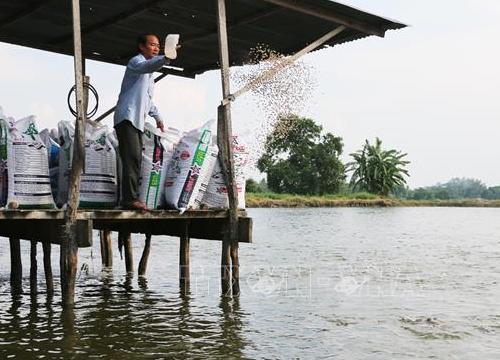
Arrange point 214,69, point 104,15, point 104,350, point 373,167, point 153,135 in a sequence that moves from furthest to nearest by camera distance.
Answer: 1. point 373,167
2. point 214,69
3. point 104,15
4. point 153,135
5. point 104,350

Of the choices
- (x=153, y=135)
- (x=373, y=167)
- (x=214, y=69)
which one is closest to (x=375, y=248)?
(x=214, y=69)

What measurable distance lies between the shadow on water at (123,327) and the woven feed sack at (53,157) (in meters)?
1.39

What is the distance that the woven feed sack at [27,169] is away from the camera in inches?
266

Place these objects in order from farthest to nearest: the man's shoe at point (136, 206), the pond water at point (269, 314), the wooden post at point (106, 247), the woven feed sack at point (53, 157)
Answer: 1. the wooden post at point (106, 247)
2. the woven feed sack at point (53, 157)
3. the man's shoe at point (136, 206)
4. the pond water at point (269, 314)

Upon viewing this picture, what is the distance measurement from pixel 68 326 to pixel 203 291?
297 centimetres

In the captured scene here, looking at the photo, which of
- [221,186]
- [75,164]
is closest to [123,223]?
[221,186]

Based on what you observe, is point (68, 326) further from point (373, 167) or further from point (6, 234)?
point (373, 167)

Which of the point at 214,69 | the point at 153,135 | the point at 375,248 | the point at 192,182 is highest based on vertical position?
the point at 214,69

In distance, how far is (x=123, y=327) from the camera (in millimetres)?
7289

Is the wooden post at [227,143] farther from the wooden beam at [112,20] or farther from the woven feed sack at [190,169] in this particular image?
the wooden beam at [112,20]

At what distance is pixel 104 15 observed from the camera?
8.68 metres

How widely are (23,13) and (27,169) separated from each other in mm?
2592

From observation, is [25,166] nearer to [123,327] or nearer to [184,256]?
[123,327]

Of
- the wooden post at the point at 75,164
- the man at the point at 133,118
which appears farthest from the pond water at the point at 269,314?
the man at the point at 133,118
